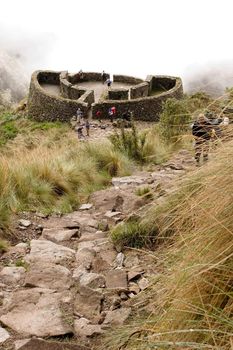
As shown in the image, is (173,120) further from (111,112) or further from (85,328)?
(111,112)

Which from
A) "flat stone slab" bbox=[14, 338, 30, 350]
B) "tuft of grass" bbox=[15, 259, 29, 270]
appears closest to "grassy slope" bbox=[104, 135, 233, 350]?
"flat stone slab" bbox=[14, 338, 30, 350]

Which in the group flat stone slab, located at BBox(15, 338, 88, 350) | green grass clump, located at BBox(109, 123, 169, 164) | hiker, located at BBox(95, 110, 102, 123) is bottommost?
hiker, located at BBox(95, 110, 102, 123)

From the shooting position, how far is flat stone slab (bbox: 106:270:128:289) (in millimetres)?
4262

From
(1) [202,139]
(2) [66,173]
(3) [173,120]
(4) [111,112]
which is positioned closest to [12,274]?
(1) [202,139]

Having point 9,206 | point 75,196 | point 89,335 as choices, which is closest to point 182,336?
point 89,335

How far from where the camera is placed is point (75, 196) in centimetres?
709

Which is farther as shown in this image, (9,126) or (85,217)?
(9,126)

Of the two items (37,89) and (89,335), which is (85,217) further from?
(37,89)

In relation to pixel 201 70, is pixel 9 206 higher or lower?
higher

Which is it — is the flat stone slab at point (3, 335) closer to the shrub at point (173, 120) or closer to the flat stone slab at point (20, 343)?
the flat stone slab at point (20, 343)

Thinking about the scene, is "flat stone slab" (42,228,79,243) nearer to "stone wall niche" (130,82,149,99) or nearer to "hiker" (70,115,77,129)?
"hiker" (70,115,77,129)

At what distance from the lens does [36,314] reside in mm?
3854

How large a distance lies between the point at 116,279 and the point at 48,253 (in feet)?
3.02

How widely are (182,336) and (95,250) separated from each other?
106 inches
